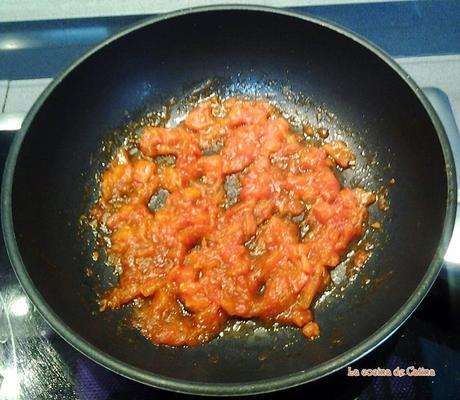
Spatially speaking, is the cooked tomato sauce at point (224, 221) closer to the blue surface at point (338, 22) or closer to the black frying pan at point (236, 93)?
the black frying pan at point (236, 93)

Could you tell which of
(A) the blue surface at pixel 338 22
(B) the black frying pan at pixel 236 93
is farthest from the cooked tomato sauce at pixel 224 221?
(A) the blue surface at pixel 338 22

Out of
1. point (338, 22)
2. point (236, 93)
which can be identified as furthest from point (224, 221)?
point (338, 22)

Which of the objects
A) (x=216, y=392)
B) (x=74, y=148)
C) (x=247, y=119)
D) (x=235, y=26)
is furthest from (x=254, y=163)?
(x=216, y=392)

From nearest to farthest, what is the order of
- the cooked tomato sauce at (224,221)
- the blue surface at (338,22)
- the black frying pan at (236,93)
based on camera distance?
the black frying pan at (236,93), the cooked tomato sauce at (224,221), the blue surface at (338,22)

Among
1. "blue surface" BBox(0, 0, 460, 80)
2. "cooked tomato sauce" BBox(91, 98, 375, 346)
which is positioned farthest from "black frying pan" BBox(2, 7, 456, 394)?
"blue surface" BBox(0, 0, 460, 80)

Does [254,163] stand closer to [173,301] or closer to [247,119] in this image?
[247,119]
